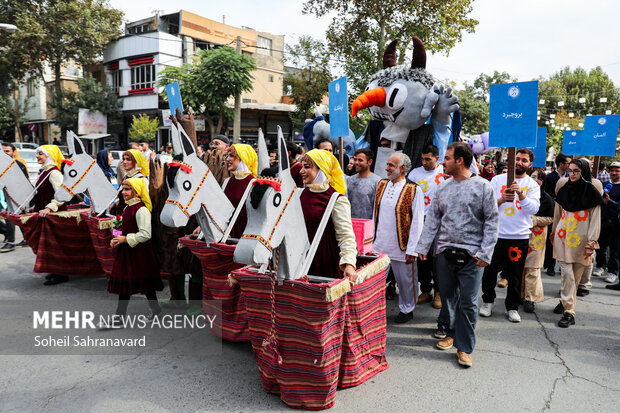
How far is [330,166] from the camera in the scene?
10.8 ft

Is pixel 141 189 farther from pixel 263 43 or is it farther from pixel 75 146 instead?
pixel 263 43

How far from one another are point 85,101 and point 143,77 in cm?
401

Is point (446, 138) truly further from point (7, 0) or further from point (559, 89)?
point (559, 89)

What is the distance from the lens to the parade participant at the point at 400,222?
15.1 ft

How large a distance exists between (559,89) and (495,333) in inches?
1451

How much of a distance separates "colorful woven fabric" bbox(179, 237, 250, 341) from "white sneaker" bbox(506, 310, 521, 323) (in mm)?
2972

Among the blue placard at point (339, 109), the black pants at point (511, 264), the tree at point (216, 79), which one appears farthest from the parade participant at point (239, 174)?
the tree at point (216, 79)

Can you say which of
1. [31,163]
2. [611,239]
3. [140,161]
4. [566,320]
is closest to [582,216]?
[566,320]

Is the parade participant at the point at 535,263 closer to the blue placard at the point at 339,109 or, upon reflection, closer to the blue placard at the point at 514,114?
the blue placard at the point at 514,114

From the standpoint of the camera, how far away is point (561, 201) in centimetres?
512

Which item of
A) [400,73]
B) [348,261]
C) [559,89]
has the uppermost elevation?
[559,89]

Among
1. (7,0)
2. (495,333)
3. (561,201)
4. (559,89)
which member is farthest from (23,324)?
(559,89)

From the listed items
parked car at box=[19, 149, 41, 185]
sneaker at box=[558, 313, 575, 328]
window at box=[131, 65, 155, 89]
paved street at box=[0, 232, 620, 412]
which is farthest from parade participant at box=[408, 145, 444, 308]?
Result: window at box=[131, 65, 155, 89]

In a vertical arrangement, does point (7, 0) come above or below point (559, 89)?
above
